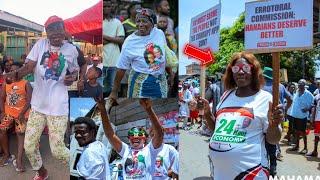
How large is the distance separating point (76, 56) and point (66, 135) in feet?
2.17

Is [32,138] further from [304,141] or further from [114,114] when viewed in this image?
[304,141]

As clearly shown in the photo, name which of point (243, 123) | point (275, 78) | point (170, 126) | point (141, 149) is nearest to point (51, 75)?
point (141, 149)

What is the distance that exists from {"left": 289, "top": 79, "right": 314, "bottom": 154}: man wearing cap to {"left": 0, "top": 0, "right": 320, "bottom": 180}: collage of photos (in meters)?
0.22

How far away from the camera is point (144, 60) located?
11.2 feet

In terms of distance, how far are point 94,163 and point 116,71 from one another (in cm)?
77

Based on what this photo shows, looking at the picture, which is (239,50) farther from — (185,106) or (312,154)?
(312,154)

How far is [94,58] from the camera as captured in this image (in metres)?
3.41

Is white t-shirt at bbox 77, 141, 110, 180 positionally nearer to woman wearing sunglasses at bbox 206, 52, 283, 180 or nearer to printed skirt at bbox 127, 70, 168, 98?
printed skirt at bbox 127, 70, 168, 98

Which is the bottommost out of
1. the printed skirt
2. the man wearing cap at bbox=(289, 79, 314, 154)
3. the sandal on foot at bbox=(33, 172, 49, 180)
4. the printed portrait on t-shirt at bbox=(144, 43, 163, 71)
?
the sandal on foot at bbox=(33, 172, 49, 180)

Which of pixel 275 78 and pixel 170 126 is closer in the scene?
pixel 275 78

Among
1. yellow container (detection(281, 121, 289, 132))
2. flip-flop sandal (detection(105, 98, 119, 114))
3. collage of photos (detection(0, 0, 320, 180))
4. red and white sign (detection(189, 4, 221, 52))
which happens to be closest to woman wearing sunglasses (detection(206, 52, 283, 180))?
collage of photos (detection(0, 0, 320, 180))

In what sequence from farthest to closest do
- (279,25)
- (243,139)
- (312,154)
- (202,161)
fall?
(202,161) → (312,154) → (279,25) → (243,139)

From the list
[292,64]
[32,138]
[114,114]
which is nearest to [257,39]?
[292,64]

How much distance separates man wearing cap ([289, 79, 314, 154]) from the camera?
3.80 metres
